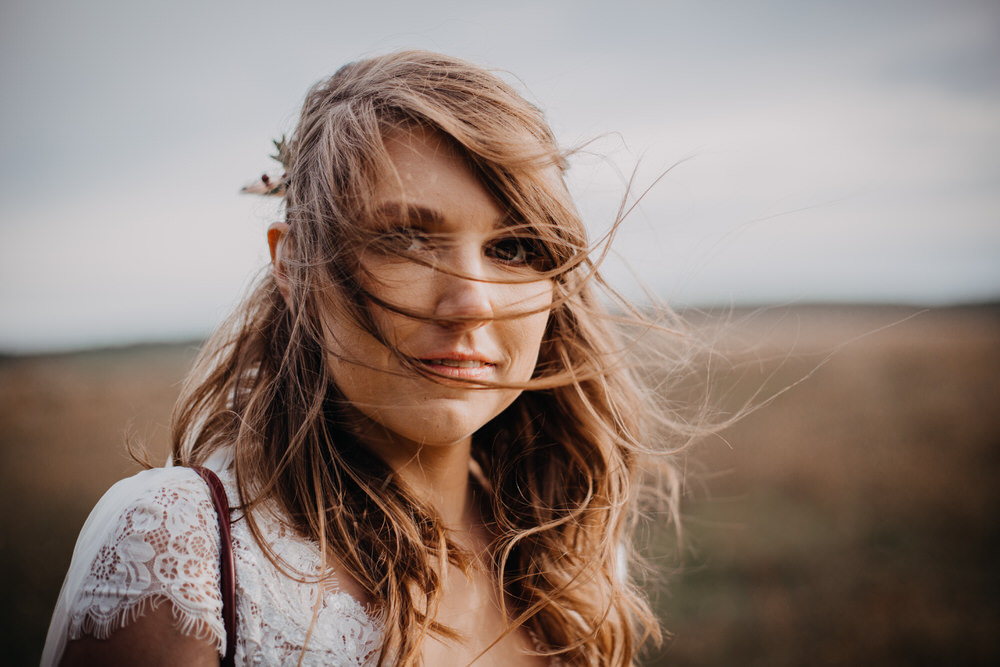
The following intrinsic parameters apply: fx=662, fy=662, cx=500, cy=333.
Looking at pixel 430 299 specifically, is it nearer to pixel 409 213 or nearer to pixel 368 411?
pixel 409 213

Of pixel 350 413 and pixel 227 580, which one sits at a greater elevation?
pixel 350 413

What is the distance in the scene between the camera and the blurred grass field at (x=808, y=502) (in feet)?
18.5

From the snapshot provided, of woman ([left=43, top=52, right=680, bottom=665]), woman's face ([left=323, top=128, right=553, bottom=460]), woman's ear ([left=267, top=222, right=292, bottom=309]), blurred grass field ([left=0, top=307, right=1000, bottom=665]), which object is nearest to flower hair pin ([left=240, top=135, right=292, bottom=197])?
woman ([left=43, top=52, right=680, bottom=665])

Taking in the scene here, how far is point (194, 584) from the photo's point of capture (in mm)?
1269

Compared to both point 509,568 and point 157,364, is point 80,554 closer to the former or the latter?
point 509,568

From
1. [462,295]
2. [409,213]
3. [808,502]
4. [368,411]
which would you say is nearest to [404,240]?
[409,213]

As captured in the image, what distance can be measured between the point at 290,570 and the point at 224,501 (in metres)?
0.21

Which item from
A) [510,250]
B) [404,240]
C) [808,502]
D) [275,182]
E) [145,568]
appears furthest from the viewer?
[808,502]

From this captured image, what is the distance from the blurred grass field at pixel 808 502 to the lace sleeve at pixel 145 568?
1.68m

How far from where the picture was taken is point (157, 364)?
14.2 meters

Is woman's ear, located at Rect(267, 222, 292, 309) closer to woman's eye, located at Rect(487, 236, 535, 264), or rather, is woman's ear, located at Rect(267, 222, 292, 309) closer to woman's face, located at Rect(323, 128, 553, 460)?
woman's face, located at Rect(323, 128, 553, 460)

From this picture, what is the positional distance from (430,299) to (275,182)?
2.80 ft

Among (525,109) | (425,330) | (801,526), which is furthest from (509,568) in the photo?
(801,526)

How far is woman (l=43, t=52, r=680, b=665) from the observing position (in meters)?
1.30
